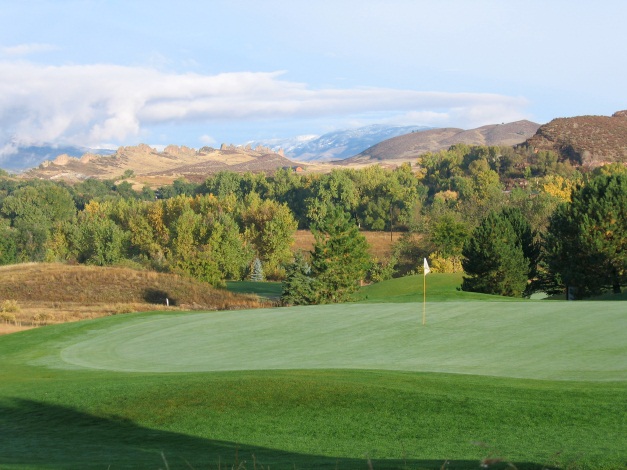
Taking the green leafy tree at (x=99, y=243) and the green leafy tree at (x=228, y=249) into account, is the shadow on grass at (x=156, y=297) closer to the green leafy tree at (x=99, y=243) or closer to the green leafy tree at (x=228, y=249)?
the green leafy tree at (x=228, y=249)

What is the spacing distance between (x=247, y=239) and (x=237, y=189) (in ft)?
177

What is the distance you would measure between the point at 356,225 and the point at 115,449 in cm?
8518

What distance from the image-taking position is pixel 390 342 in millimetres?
20656

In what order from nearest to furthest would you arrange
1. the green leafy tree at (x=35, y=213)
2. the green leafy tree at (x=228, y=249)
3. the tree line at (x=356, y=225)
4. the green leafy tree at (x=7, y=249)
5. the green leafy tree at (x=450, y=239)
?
the tree line at (x=356, y=225), the green leafy tree at (x=450, y=239), the green leafy tree at (x=228, y=249), the green leafy tree at (x=7, y=249), the green leafy tree at (x=35, y=213)

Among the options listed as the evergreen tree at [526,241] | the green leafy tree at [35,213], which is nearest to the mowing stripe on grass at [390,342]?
the evergreen tree at [526,241]

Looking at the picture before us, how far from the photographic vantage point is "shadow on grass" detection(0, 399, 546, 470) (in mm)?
9273

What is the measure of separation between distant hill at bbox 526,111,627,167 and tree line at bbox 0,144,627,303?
457 inches

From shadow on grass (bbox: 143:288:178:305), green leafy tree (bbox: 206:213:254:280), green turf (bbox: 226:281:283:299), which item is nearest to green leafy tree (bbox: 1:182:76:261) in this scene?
green leafy tree (bbox: 206:213:254:280)

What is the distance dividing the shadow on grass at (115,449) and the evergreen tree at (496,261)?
35.4 m

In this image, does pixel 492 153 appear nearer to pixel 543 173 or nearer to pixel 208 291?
pixel 543 173

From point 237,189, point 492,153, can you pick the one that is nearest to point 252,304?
point 237,189

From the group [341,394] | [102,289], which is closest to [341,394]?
[341,394]

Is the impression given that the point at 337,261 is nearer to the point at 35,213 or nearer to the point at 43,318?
the point at 43,318

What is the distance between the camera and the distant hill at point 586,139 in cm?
16450
